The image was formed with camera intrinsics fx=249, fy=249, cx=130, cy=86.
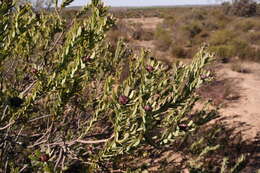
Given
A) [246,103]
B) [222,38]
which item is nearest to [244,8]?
[222,38]

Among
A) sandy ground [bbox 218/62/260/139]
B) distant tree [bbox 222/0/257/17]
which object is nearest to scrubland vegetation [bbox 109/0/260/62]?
sandy ground [bbox 218/62/260/139]

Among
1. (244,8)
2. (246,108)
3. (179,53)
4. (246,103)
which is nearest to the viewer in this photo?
(246,108)

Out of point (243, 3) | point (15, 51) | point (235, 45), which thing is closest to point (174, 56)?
point (235, 45)

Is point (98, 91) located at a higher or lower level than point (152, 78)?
lower

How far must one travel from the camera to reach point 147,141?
5.43 feet

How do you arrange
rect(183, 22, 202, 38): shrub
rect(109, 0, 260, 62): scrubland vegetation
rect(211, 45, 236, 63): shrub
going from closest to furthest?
rect(211, 45, 236, 63): shrub
rect(109, 0, 260, 62): scrubland vegetation
rect(183, 22, 202, 38): shrub

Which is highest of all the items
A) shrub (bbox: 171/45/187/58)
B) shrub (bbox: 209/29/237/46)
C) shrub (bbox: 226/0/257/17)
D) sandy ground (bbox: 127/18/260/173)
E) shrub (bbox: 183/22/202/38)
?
shrub (bbox: 226/0/257/17)

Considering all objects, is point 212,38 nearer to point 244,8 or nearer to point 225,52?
point 225,52

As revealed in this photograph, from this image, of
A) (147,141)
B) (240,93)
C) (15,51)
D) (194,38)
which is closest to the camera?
(147,141)

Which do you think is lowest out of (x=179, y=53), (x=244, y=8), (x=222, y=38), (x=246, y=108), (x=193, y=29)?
(x=246, y=108)

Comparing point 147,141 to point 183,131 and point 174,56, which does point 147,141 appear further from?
point 174,56

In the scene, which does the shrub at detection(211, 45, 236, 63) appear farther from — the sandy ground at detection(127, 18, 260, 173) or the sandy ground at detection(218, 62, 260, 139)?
the sandy ground at detection(218, 62, 260, 139)

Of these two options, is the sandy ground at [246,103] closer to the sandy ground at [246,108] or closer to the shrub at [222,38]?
the sandy ground at [246,108]

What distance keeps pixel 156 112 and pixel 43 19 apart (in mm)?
1669
